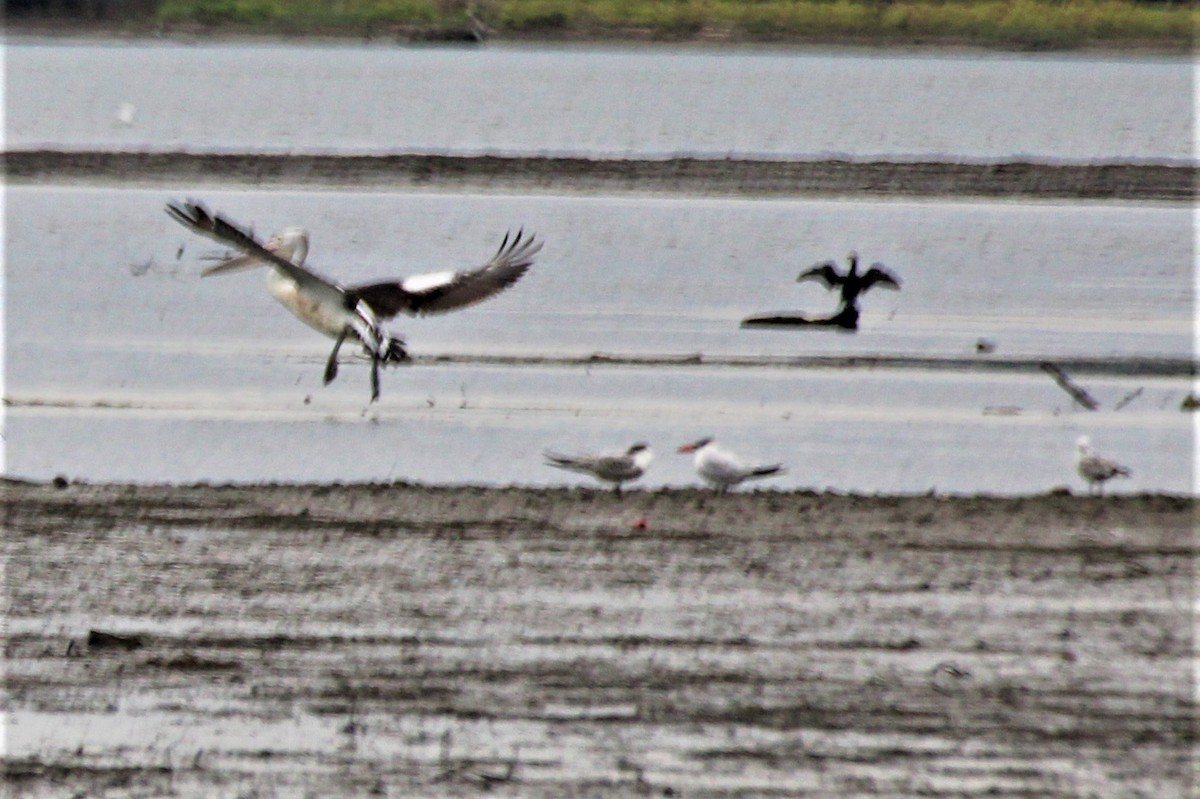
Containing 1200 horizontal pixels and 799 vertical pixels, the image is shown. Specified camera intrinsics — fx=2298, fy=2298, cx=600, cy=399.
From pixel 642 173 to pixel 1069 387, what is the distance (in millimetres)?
16208

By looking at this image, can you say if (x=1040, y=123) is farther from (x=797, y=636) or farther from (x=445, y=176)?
(x=797, y=636)

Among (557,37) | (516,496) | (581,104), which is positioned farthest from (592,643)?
(557,37)

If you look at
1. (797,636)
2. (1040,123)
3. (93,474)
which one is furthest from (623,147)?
(797,636)

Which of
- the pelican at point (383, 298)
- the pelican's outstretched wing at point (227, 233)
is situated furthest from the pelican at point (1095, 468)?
the pelican's outstretched wing at point (227, 233)

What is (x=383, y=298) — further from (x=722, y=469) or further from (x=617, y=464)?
(x=722, y=469)

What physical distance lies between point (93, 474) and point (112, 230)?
40.8ft

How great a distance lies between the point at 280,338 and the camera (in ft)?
46.8

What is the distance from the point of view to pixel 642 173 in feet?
92.1

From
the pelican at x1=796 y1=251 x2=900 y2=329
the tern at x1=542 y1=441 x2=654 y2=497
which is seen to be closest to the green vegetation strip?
the pelican at x1=796 y1=251 x2=900 y2=329

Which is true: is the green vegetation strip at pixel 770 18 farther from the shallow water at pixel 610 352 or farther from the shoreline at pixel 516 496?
the shoreline at pixel 516 496

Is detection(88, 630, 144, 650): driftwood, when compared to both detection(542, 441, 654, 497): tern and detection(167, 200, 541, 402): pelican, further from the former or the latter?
detection(167, 200, 541, 402): pelican

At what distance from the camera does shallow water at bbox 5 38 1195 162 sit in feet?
110

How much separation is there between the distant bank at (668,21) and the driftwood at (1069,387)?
4762 cm

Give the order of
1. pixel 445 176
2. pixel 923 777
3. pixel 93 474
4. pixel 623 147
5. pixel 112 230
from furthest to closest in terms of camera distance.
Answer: pixel 623 147, pixel 445 176, pixel 112 230, pixel 93 474, pixel 923 777
